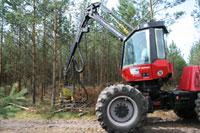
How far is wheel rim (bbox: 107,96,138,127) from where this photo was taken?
177 inches

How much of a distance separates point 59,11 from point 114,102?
25.1 feet

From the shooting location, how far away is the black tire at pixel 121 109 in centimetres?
436

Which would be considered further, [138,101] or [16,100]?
[138,101]

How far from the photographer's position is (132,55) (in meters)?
5.41

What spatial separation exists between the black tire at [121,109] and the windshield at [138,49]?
3.60ft

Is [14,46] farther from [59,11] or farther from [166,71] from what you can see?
[166,71]

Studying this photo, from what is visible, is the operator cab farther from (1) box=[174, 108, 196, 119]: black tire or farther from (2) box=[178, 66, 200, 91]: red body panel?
(1) box=[174, 108, 196, 119]: black tire

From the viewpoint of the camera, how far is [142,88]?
17.8 feet

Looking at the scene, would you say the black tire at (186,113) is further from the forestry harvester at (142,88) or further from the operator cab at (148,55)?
the operator cab at (148,55)

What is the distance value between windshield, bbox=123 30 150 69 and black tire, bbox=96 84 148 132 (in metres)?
1.10

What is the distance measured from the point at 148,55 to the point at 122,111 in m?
1.86

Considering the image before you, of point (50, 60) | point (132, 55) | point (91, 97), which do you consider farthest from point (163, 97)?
point (50, 60)

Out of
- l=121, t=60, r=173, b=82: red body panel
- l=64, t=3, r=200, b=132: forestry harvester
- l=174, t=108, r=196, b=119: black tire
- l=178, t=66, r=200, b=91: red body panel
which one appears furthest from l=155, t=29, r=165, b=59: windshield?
l=174, t=108, r=196, b=119: black tire

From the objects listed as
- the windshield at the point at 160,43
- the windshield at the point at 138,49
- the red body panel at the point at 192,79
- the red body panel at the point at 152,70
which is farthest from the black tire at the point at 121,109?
the red body panel at the point at 192,79
